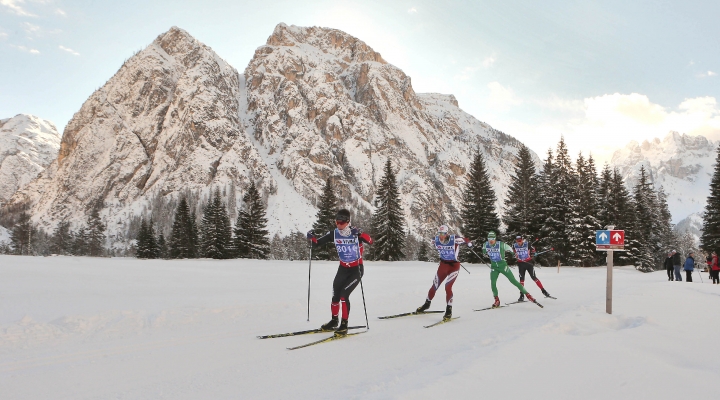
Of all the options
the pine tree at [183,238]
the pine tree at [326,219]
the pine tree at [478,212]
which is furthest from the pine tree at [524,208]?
the pine tree at [183,238]

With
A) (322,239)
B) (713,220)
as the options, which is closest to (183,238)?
(322,239)

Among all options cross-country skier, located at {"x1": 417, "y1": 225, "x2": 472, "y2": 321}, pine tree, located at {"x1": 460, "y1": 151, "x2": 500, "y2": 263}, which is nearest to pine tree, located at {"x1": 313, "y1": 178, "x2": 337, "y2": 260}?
pine tree, located at {"x1": 460, "y1": 151, "x2": 500, "y2": 263}

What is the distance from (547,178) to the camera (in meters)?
41.2

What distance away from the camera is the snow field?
156 inches

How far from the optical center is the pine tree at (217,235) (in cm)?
4672

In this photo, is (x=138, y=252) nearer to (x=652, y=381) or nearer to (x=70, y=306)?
(x=70, y=306)

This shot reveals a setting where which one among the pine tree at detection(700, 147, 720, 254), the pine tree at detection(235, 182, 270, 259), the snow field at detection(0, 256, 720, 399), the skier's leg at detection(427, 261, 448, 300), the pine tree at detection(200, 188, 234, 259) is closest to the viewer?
the snow field at detection(0, 256, 720, 399)

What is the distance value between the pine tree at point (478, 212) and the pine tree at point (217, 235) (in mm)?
27643

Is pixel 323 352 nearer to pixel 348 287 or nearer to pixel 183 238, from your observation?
pixel 348 287

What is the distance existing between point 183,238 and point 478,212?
1536 inches

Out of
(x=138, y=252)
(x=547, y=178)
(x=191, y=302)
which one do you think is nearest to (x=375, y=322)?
(x=191, y=302)

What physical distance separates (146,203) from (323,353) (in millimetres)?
219096

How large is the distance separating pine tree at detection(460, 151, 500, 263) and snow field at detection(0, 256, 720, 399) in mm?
28894

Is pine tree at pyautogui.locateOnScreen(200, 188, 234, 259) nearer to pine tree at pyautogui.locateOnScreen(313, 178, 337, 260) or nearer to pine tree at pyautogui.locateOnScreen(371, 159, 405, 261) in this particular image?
pine tree at pyautogui.locateOnScreen(313, 178, 337, 260)
